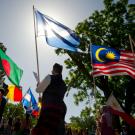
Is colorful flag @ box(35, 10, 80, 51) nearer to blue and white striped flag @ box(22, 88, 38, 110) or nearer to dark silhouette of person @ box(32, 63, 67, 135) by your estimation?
dark silhouette of person @ box(32, 63, 67, 135)

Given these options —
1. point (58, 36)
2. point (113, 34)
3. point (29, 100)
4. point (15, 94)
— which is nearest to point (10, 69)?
point (58, 36)

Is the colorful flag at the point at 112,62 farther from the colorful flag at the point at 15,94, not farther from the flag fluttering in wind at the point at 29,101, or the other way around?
the flag fluttering in wind at the point at 29,101

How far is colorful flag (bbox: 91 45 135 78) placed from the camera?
1009cm

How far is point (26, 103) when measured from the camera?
20.3 meters

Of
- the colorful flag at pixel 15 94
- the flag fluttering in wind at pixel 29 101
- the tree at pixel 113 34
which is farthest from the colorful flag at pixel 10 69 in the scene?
the tree at pixel 113 34

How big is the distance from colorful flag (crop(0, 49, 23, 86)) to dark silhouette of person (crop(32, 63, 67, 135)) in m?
4.74

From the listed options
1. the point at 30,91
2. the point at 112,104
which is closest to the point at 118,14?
the point at 30,91

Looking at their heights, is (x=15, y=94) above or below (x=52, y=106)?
above

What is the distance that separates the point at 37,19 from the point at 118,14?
21202 millimetres

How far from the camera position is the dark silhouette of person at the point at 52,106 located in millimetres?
4609

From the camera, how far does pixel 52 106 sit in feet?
15.8

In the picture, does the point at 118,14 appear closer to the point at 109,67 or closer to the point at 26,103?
the point at 26,103

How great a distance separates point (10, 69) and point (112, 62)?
3.54 m

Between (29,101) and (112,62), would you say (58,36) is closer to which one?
(112,62)
